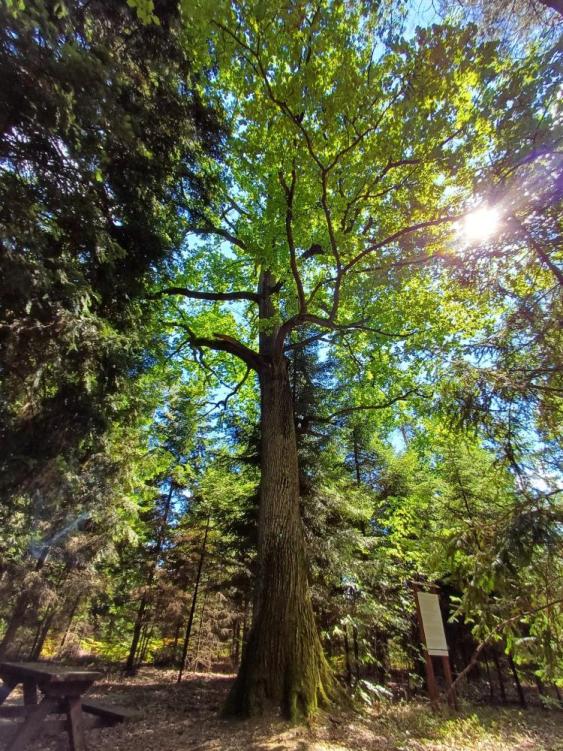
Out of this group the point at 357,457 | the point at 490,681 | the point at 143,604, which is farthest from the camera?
the point at 357,457

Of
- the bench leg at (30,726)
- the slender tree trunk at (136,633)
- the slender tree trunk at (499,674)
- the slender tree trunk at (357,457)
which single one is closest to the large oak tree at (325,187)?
the bench leg at (30,726)

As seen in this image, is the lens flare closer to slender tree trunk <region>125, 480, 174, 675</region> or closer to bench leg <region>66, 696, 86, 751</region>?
bench leg <region>66, 696, 86, 751</region>

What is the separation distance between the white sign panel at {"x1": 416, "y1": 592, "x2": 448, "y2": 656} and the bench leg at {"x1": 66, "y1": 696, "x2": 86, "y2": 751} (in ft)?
16.6

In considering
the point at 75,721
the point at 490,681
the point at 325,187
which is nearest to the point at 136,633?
the point at 75,721

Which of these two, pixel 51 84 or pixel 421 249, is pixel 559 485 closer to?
pixel 421 249

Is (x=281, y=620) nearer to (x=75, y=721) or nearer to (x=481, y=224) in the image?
(x=75, y=721)

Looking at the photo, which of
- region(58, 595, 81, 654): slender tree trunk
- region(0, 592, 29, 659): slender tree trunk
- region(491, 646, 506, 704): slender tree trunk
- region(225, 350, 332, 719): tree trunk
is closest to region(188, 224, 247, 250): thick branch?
region(225, 350, 332, 719): tree trunk

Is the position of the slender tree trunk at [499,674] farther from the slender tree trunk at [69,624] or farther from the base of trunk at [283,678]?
the slender tree trunk at [69,624]

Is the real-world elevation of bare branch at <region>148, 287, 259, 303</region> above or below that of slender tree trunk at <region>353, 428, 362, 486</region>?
above

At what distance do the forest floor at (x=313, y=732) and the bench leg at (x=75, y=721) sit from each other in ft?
1.58

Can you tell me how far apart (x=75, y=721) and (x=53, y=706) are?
0.93ft

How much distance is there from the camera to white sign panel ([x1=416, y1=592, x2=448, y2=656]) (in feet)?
20.3

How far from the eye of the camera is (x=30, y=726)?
312cm

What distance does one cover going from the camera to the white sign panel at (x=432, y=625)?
6191mm
